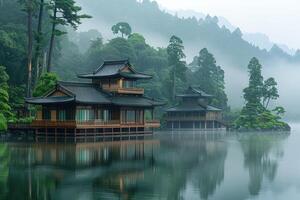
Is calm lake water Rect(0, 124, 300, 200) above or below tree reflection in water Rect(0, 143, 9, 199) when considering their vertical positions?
below

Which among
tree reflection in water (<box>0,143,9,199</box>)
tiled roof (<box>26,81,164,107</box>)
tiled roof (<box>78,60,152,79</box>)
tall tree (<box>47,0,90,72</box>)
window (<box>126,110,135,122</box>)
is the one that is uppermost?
tall tree (<box>47,0,90,72</box>)

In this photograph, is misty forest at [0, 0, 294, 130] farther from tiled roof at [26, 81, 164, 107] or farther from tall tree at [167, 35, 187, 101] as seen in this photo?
tiled roof at [26, 81, 164, 107]

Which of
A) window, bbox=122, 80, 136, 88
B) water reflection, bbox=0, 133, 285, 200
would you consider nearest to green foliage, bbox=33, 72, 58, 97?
window, bbox=122, 80, 136, 88

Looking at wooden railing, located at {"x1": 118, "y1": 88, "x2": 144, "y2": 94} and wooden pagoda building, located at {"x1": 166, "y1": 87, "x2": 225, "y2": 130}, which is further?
wooden pagoda building, located at {"x1": 166, "y1": 87, "x2": 225, "y2": 130}

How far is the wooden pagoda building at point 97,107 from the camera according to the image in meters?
58.2

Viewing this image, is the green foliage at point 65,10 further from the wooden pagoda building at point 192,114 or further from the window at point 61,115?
the wooden pagoda building at point 192,114

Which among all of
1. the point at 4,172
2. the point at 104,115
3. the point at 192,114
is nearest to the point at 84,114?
the point at 104,115

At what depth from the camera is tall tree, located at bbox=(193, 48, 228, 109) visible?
11294cm

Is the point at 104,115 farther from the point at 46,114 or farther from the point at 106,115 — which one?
the point at 46,114

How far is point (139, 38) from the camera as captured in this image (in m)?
127

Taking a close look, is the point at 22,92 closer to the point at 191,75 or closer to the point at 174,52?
the point at 174,52

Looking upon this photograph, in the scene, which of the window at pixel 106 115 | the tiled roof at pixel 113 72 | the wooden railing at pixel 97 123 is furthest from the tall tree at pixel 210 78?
the wooden railing at pixel 97 123

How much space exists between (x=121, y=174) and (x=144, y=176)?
50.7 inches

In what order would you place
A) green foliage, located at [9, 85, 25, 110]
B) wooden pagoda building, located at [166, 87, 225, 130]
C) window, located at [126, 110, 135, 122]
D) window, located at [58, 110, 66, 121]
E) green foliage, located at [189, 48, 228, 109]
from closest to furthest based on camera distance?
window, located at [58, 110, 66, 121] < window, located at [126, 110, 135, 122] < green foliage, located at [9, 85, 25, 110] < wooden pagoda building, located at [166, 87, 225, 130] < green foliage, located at [189, 48, 228, 109]
